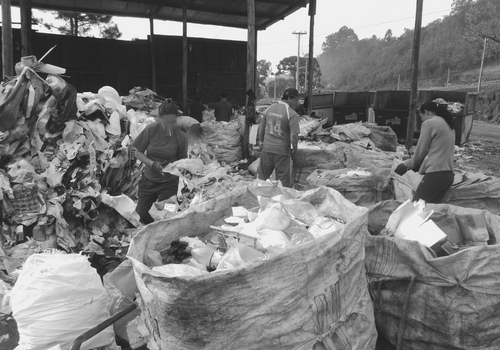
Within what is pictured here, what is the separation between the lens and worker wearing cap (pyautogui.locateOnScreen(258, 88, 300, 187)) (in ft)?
17.2

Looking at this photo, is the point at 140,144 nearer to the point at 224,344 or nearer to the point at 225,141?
the point at 224,344

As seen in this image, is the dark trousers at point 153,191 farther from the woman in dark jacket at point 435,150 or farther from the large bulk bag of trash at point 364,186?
the woman in dark jacket at point 435,150

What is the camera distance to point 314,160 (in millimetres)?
5945

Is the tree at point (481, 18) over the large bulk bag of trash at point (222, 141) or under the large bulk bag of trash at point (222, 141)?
over

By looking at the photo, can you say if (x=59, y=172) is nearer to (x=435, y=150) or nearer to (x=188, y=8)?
(x=435, y=150)

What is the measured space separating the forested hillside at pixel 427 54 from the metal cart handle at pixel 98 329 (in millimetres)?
27315

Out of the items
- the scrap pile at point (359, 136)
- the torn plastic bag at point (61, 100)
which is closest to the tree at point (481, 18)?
the scrap pile at point (359, 136)

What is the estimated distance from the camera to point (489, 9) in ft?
130

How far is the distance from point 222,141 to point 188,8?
550cm

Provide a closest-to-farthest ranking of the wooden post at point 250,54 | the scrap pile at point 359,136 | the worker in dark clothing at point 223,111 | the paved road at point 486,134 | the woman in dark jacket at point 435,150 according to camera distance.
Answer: the woman in dark jacket at point 435,150, the wooden post at point 250,54, the scrap pile at point 359,136, the worker in dark clothing at point 223,111, the paved road at point 486,134

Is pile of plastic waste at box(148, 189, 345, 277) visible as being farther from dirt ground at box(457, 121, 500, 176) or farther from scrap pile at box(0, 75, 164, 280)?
dirt ground at box(457, 121, 500, 176)

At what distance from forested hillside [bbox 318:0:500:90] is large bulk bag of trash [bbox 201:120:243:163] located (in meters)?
22.1

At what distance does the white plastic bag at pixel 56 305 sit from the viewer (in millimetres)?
1836

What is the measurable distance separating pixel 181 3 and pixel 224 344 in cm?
1079
